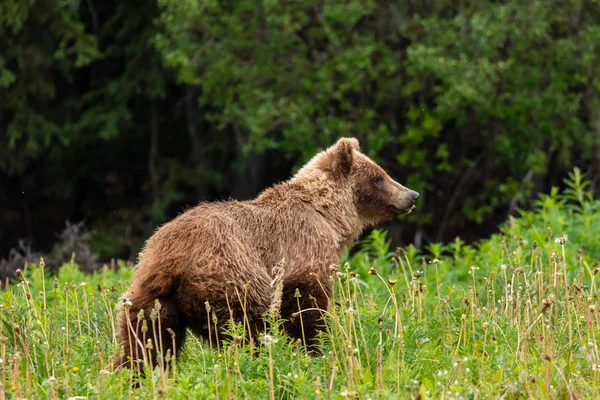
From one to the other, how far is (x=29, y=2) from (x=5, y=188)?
21.7 ft

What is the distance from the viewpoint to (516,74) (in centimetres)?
1789

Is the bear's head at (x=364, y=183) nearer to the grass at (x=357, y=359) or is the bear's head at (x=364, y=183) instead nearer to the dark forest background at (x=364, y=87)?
the grass at (x=357, y=359)

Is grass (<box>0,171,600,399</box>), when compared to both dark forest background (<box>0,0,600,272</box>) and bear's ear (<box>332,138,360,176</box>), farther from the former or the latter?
dark forest background (<box>0,0,600,272</box>)

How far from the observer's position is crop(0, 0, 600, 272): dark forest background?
17.7 m

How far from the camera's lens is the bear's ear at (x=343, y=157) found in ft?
25.3

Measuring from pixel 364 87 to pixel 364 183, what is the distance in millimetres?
11264

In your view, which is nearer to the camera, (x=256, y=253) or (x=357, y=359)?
(x=357, y=359)

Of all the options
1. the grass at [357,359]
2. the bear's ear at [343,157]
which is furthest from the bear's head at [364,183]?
the grass at [357,359]

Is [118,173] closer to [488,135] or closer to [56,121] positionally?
[56,121]

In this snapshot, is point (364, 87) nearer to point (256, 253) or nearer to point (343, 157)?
point (343, 157)

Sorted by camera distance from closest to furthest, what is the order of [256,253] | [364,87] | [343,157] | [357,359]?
[357,359] < [256,253] < [343,157] < [364,87]

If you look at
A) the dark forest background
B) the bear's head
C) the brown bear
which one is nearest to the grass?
the brown bear

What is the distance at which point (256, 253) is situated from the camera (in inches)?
262

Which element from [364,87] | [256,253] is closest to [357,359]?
[256,253]
